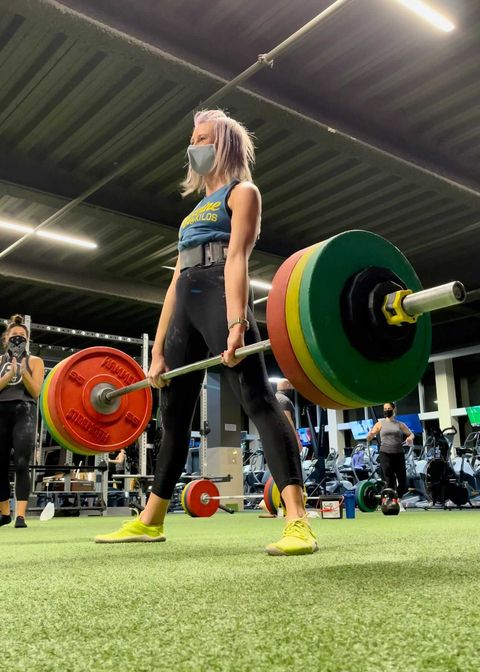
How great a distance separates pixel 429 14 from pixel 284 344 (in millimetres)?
3105

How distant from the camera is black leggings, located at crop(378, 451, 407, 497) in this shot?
6176mm

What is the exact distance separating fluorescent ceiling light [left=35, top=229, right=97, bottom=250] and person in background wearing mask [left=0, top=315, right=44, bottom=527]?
10.9 feet

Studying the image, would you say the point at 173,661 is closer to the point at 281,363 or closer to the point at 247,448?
the point at 281,363

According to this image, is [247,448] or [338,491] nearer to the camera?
[338,491]

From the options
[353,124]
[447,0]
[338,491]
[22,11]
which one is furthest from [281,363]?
[338,491]

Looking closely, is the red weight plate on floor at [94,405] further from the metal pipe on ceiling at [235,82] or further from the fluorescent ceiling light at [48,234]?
the fluorescent ceiling light at [48,234]

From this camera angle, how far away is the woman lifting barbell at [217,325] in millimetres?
1644

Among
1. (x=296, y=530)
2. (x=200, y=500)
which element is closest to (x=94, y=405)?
(x=296, y=530)

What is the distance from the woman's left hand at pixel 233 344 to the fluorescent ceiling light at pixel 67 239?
5.23m

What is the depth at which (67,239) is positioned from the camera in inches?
260

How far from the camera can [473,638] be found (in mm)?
630

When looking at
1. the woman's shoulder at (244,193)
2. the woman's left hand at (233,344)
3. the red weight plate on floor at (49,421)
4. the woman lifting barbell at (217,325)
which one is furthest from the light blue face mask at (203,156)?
the red weight plate on floor at (49,421)

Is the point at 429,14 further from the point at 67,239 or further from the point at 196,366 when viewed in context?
the point at 67,239

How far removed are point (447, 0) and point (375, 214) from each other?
2866 millimetres
